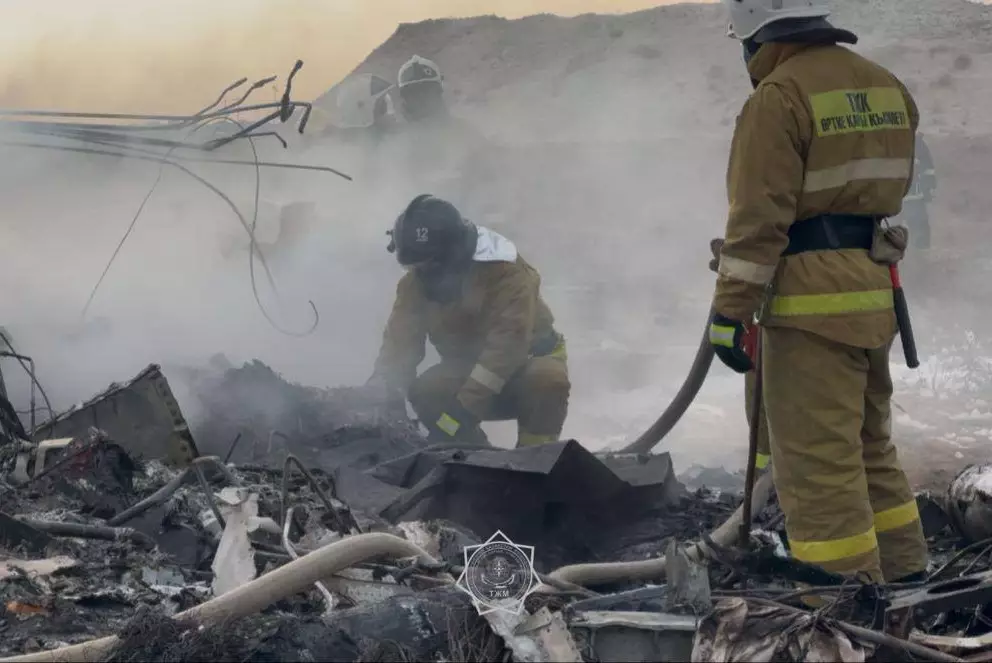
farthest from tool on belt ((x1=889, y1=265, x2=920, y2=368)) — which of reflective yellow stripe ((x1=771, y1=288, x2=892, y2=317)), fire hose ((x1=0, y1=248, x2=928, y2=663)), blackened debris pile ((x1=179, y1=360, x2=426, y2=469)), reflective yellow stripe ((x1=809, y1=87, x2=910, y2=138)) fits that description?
blackened debris pile ((x1=179, y1=360, x2=426, y2=469))

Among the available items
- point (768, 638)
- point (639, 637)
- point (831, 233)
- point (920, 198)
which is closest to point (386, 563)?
point (639, 637)

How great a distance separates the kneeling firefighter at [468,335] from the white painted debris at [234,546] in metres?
2.58

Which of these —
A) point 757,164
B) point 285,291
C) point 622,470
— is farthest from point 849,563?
point 285,291

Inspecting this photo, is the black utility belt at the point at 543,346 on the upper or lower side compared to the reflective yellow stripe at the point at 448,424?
upper

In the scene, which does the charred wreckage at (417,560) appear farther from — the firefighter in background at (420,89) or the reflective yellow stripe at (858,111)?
the firefighter in background at (420,89)

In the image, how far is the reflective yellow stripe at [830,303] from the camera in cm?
316

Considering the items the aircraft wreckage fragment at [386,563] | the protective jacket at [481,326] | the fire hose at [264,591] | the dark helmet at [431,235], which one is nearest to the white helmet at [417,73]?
the protective jacket at [481,326]

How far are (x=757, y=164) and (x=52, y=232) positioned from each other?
707 centimetres

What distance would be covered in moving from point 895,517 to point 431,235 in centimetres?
331

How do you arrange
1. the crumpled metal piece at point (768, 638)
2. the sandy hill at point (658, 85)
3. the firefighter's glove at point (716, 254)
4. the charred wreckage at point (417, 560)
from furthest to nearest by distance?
the sandy hill at point (658, 85), the firefighter's glove at point (716, 254), the charred wreckage at point (417, 560), the crumpled metal piece at point (768, 638)

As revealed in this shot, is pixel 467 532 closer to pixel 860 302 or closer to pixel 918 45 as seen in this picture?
pixel 860 302

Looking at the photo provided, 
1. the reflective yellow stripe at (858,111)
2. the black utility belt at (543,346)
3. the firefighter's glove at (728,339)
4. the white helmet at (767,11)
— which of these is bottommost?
the black utility belt at (543,346)

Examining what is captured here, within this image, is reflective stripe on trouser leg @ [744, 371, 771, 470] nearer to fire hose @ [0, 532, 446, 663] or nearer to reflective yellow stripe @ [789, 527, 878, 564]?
reflective yellow stripe @ [789, 527, 878, 564]

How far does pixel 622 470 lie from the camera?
462 cm
